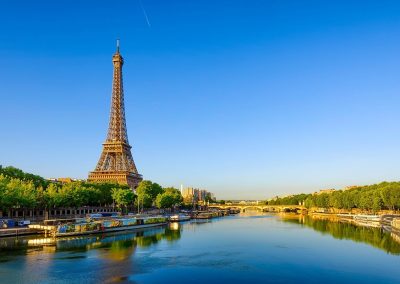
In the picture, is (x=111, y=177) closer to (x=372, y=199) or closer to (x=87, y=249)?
(x=372, y=199)

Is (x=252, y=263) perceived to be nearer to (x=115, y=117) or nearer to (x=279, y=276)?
(x=279, y=276)

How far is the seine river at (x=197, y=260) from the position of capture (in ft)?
113

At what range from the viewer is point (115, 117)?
145m

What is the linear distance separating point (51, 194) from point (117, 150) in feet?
199

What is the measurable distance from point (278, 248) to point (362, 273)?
652 inches

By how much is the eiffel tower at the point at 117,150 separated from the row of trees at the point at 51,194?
435 inches

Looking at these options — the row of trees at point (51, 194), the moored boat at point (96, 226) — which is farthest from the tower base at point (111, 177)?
the moored boat at point (96, 226)

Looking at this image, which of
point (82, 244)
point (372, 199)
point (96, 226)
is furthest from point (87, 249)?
point (372, 199)

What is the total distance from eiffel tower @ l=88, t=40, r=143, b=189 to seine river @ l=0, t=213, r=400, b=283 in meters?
76.3

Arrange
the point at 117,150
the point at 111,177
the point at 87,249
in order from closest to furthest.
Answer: the point at 87,249, the point at 111,177, the point at 117,150

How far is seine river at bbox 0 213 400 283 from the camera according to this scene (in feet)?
113

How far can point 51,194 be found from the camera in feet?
260

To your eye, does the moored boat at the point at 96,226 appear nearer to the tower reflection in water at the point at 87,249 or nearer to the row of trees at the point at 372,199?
the tower reflection in water at the point at 87,249

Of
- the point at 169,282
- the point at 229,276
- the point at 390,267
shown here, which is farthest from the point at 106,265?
the point at 390,267
